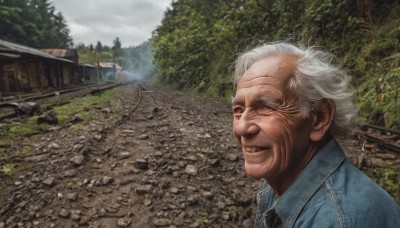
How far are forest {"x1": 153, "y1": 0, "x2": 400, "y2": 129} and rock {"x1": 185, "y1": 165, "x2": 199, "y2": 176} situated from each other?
1801mm

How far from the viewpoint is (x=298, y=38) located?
2.49m

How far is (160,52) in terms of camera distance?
98.0 feet

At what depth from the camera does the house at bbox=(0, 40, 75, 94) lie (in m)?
20.3

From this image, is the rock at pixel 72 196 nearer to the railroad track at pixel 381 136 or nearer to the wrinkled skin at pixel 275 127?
the wrinkled skin at pixel 275 127

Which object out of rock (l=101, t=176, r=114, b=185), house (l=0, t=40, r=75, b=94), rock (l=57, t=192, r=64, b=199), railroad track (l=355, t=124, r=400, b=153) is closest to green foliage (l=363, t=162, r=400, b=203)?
railroad track (l=355, t=124, r=400, b=153)

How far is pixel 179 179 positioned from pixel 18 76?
943 inches

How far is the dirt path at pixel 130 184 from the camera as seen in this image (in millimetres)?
3416

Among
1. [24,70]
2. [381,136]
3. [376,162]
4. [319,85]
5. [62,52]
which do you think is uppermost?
[62,52]

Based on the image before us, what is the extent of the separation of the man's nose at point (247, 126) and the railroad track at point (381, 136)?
495 cm

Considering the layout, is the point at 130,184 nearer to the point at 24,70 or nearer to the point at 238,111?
the point at 238,111

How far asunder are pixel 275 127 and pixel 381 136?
5593 mm

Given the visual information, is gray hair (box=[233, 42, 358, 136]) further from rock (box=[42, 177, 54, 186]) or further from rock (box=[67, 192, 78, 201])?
rock (box=[42, 177, 54, 186])

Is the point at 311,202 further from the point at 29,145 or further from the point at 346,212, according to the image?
the point at 29,145

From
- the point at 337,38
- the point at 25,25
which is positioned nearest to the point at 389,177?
the point at 337,38
